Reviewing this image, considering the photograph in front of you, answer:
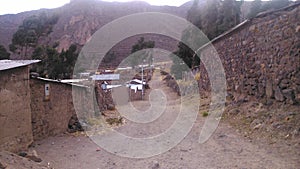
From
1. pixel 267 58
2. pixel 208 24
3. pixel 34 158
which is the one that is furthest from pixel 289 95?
pixel 208 24

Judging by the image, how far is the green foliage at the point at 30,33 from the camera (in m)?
33.4

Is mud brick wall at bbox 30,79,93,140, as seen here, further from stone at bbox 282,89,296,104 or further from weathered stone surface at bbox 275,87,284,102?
stone at bbox 282,89,296,104

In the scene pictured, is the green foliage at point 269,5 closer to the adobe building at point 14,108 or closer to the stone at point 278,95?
the stone at point 278,95

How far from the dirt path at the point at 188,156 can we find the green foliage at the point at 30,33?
26817 millimetres

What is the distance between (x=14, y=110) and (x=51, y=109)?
2306 millimetres

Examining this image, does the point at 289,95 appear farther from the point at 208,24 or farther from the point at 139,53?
the point at 139,53

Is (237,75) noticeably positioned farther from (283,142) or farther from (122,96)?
(122,96)

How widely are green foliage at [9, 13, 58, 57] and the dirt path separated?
26817 mm

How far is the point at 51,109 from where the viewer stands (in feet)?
28.4

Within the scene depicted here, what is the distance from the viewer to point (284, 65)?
737 cm

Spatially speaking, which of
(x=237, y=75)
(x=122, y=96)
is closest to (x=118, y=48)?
(x=122, y=96)

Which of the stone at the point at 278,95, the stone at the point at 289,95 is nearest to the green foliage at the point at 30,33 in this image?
the stone at the point at 278,95

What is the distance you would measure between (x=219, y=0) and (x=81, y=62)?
16.6 meters

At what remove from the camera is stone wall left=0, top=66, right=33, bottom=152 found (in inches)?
238
